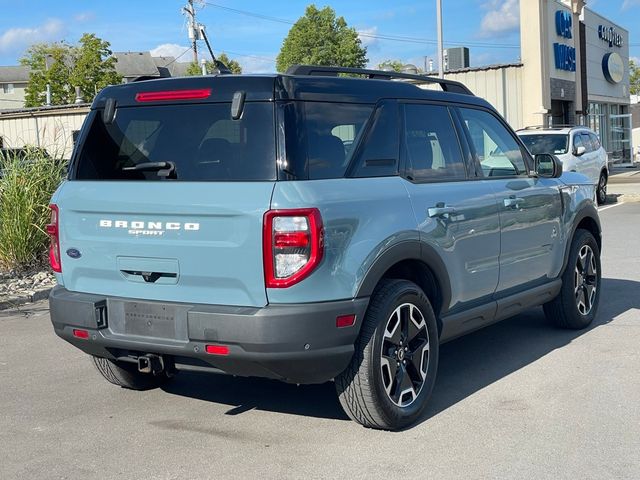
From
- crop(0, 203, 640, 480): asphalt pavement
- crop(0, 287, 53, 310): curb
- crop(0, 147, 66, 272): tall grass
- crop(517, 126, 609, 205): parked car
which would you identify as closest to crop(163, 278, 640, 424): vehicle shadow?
crop(0, 203, 640, 480): asphalt pavement

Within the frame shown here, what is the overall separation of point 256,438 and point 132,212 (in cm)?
147

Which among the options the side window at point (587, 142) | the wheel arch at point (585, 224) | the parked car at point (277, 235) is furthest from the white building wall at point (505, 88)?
the parked car at point (277, 235)

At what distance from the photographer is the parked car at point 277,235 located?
13.3 feet

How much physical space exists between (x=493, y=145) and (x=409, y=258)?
1.85 metres

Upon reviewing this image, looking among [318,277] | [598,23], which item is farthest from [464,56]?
[318,277]

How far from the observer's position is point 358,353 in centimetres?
438

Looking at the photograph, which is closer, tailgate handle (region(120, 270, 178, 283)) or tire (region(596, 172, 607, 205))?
tailgate handle (region(120, 270, 178, 283))

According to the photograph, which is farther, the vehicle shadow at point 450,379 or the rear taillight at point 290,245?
the vehicle shadow at point 450,379

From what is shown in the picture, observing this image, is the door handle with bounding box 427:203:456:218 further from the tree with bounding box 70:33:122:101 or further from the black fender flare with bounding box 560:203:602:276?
the tree with bounding box 70:33:122:101

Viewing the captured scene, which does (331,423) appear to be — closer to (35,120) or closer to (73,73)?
(35,120)

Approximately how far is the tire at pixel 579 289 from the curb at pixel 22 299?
18.9ft

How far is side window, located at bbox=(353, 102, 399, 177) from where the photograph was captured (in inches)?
181

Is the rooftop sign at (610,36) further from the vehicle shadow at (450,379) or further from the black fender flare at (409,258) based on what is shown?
the black fender flare at (409,258)

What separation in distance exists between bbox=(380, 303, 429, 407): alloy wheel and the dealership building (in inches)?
887
